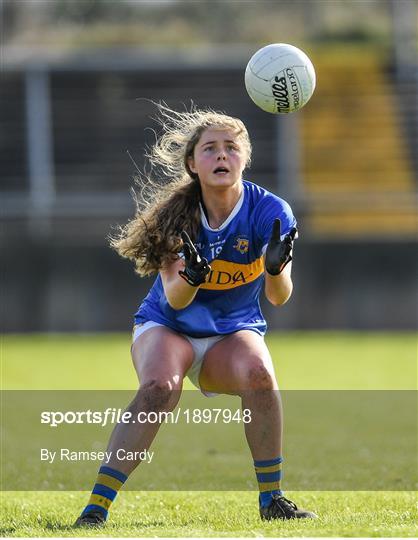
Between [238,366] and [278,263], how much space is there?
0.56 metres

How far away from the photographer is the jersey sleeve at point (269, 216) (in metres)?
5.96

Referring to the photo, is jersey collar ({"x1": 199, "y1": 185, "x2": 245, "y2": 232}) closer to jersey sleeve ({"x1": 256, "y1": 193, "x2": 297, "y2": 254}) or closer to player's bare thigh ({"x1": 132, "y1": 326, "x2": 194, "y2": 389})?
jersey sleeve ({"x1": 256, "y1": 193, "x2": 297, "y2": 254})

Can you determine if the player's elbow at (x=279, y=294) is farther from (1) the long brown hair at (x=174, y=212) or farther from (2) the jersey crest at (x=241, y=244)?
(1) the long brown hair at (x=174, y=212)

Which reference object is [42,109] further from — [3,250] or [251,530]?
[251,530]

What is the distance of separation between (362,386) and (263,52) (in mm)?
7112

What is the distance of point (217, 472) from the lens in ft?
25.2

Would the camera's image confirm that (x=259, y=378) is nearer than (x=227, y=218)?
Yes

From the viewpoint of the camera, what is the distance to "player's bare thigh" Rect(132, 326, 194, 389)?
568 centimetres

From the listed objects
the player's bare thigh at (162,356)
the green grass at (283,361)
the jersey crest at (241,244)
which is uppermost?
the jersey crest at (241,244)

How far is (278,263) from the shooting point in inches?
224

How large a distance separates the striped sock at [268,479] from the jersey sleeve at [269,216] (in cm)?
107

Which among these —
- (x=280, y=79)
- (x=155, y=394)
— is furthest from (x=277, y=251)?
(x=280, y=79)

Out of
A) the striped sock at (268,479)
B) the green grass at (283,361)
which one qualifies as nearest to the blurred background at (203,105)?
the green grass at (283,361)

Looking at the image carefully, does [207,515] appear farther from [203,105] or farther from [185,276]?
[203,105]
